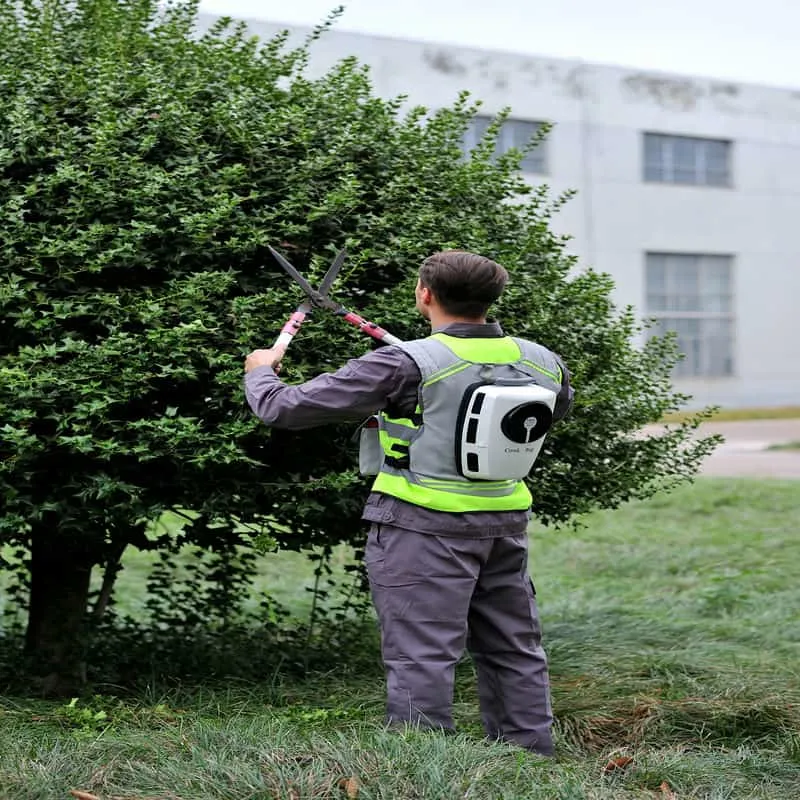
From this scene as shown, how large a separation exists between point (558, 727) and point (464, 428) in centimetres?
149

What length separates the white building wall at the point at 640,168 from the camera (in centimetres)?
2930

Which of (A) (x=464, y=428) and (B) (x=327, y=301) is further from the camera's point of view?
(B) (x=327, y=301)

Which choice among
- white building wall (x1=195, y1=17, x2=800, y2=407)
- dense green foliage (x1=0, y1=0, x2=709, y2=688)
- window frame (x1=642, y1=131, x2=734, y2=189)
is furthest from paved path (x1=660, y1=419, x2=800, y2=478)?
window frame (x1=642, y1=131, x2=734, y2=189)

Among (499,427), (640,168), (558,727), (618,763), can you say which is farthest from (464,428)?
(640,168)

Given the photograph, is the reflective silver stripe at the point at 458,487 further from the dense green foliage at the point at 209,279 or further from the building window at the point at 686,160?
the building window at the point at 686,160

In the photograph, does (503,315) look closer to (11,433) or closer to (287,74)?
(287,74)

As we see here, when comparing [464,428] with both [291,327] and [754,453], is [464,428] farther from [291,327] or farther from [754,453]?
[754,453]

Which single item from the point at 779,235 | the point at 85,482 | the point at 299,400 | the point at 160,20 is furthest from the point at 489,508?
the point at 779,235

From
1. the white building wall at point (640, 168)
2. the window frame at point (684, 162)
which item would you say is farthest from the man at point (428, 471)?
the window frame at point (684, 162)

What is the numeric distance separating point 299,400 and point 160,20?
2.96m

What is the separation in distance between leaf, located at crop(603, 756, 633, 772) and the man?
1.85 feet

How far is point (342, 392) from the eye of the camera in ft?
12.2

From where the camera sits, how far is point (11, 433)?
13.2 feet

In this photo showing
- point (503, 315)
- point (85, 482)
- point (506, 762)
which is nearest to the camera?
point (506, 762)
